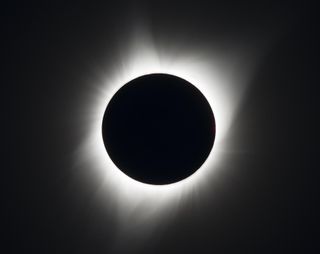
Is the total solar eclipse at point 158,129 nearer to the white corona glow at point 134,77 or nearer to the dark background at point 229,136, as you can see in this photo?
the white corona glow at point 134,77

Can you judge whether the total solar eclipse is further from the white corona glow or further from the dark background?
the dark background

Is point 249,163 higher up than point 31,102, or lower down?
lower down

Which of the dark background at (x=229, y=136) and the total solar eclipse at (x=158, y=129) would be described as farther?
the dark background at (x=229, y=136)

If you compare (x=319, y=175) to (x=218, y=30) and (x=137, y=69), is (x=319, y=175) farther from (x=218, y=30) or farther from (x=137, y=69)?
(x=137, y=69)

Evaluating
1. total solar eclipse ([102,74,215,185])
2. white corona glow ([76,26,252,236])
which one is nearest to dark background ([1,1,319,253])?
white corona glow ([76,26,252,236])

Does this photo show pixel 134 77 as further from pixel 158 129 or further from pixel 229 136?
pixel 229 136

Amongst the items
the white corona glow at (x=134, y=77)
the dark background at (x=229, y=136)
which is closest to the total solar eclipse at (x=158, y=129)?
the white corona glow at (x=134, y=77)

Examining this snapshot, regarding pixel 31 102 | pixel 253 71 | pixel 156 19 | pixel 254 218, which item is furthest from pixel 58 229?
pixel 253 71
